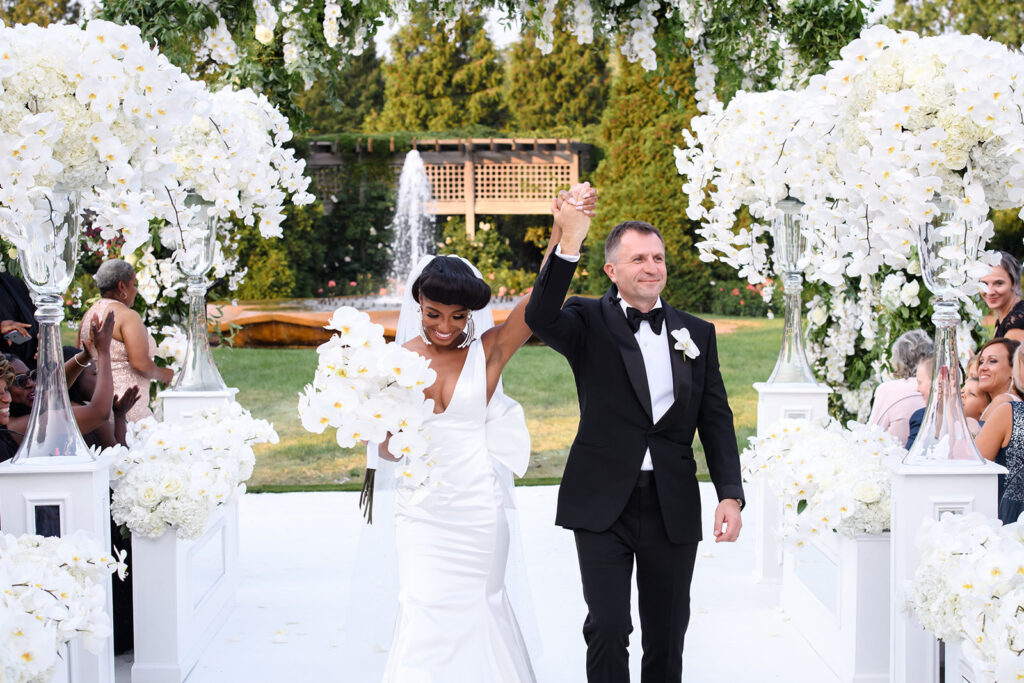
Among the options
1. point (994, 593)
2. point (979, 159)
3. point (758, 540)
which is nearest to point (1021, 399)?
point (979, 159)

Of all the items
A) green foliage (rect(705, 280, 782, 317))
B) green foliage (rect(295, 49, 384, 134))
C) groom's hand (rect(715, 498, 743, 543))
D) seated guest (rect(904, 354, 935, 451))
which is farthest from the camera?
green foliage (rect(295, 49, 384, 134))

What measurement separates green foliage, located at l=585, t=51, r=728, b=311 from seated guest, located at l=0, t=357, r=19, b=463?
1409cm

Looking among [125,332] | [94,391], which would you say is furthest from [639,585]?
[125,332]

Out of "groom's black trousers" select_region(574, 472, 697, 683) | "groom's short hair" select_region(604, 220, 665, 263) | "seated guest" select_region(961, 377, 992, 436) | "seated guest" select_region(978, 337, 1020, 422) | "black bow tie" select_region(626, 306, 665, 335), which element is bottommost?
"groom's black trousers" select_region(574, 472, 697, 683)

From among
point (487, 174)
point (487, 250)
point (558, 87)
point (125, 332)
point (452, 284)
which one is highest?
point (558, 87)

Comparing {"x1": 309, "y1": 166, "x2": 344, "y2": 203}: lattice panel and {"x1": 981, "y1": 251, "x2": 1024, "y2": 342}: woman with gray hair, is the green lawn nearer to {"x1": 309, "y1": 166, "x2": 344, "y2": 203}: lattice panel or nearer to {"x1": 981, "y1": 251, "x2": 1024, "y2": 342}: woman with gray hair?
{"x1": 309, "y1": 166, "x2": 344, "y2": 203}: lattice panel

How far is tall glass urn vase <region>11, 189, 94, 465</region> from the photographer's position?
10.4 feet

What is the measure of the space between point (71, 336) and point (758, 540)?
1343cm

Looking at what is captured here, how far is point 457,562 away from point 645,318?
0.93m

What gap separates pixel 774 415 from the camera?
532 centimetres

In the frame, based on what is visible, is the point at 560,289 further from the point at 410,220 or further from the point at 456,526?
the point at 410,220

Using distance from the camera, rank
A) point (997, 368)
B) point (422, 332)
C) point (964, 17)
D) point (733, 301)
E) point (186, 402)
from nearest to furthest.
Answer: point (422, 332), point (997, 368), point (186, 402), point (964, 17), point (733, 301)

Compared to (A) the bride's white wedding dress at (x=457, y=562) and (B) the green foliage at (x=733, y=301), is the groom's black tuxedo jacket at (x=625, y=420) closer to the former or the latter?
(A) the bride's white wedding dress at (x=457, y=562)

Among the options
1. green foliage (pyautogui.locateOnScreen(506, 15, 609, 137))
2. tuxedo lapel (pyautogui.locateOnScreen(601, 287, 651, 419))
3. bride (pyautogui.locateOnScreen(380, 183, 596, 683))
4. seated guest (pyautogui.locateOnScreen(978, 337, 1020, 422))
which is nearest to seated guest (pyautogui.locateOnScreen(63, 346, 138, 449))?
bride (pyautogui.locateOnScreen(380, 183, 596, 683))
